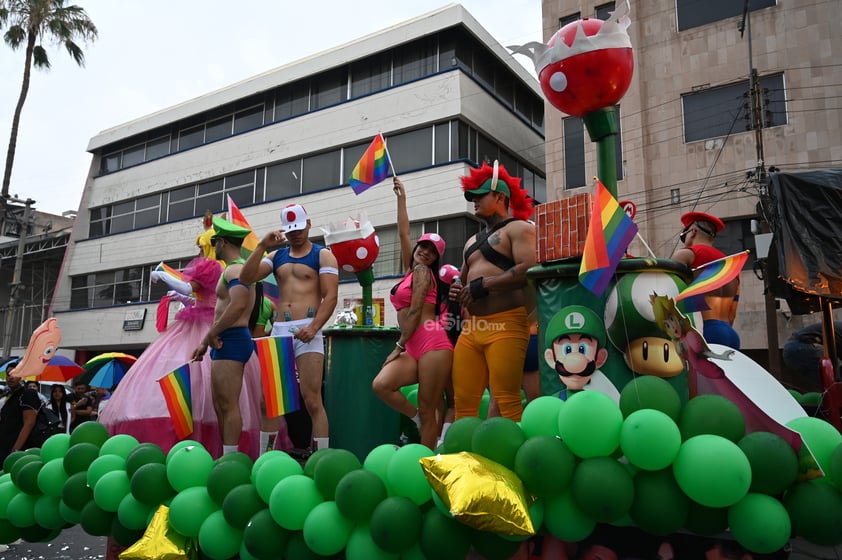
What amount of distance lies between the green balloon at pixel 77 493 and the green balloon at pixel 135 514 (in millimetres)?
423

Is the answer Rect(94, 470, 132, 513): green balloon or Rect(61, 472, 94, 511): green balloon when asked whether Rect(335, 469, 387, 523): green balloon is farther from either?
Rect(61, 472, 94, 511): green balloon

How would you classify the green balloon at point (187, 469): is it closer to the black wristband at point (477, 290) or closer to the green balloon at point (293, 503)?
the green balloon at point (293, 503)

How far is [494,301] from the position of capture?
11.7ft

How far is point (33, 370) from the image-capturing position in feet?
21.8

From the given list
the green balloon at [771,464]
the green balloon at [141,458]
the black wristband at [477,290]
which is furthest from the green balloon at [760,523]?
the green balloon at [141,458]

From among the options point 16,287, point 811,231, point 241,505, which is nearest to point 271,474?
point 241,505

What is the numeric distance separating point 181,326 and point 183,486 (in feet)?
9.64

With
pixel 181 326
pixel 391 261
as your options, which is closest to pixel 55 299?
pixel 391 261

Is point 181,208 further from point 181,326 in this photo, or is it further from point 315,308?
point 315,308

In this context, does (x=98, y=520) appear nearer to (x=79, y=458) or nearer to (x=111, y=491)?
(x=111, y=491)

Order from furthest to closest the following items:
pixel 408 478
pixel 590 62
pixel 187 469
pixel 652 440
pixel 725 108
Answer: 1. pixel 725 108
2. pixel 590 62
3. pixel 187 469
4. pixel 408 478
5. pixel 652 440

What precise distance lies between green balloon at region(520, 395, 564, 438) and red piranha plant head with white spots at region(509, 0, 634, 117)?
1.60 meters

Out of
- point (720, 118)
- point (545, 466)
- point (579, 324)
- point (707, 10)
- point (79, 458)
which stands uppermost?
point (707, 10)

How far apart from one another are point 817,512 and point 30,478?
4.07 meters
